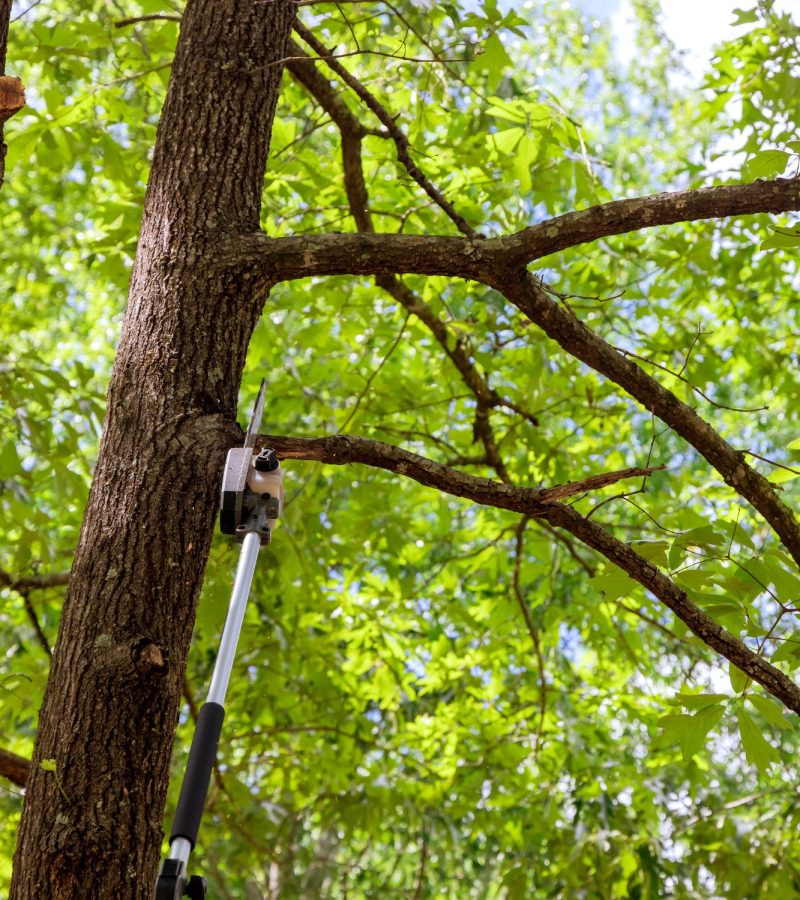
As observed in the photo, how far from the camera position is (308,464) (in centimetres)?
319

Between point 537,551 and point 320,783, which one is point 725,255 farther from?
point 320,783

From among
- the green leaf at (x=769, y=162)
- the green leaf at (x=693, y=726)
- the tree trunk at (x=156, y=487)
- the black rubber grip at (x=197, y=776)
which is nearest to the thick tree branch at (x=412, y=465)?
the tree trunk at (x=156, y=487)

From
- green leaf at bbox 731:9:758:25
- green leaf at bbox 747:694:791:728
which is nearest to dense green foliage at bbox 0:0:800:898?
green leaf at bbox 731:9:758:25

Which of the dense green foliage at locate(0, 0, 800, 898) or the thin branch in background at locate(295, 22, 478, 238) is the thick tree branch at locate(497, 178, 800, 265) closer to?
the thin branch in background at locate(295, 22, 478, 238)

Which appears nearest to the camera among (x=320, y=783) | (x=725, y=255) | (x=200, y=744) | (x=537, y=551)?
(x=200, y=744)

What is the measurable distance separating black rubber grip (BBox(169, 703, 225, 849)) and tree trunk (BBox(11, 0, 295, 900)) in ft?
1.36

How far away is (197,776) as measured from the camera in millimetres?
1262

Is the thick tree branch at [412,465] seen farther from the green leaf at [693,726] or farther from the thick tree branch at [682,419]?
the green leaf at [693,726]

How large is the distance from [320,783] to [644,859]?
1.73m

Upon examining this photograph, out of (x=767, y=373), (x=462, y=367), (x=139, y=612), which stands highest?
(x=767, y=373)

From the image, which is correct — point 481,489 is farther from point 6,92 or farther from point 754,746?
point 6,92

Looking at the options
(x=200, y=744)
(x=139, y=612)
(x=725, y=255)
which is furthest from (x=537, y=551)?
(x=200, y=744)

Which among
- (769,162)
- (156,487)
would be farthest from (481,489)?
(769,162)

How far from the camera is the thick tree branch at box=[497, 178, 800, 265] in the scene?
1917 millimetres
